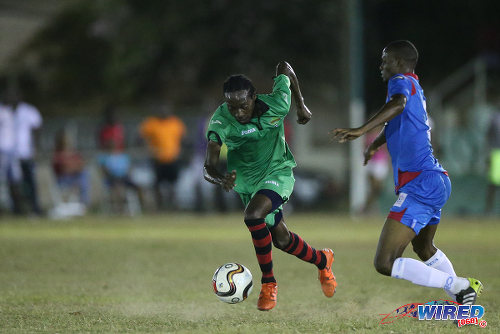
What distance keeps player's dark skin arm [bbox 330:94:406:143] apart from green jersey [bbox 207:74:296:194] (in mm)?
1091

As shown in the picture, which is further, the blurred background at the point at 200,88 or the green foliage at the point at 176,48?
the green foliage at the point at 176,48

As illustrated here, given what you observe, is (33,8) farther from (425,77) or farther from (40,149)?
(425,77)

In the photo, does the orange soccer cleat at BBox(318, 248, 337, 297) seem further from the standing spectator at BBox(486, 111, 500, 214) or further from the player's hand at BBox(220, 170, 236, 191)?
the standing spectator at BBox(486, 111, 500, 214)

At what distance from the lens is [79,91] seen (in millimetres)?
34438

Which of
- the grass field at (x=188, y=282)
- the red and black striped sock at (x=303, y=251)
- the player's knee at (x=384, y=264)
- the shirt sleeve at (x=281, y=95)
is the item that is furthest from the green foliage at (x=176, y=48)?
the player's knee at (x=384, y=264)

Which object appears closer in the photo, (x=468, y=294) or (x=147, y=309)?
(x=468, y=294)

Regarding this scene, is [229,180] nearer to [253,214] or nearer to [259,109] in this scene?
[253,214]

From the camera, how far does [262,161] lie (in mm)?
7465

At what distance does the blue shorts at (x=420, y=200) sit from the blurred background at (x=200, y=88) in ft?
28.7

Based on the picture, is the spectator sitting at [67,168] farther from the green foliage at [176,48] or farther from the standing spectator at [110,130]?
the green foliage at [176,48]

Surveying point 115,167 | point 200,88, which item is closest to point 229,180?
point 115,167

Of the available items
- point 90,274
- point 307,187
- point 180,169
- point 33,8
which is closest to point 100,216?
point 180,169

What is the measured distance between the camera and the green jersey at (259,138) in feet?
23.5

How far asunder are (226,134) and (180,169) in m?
13.2
